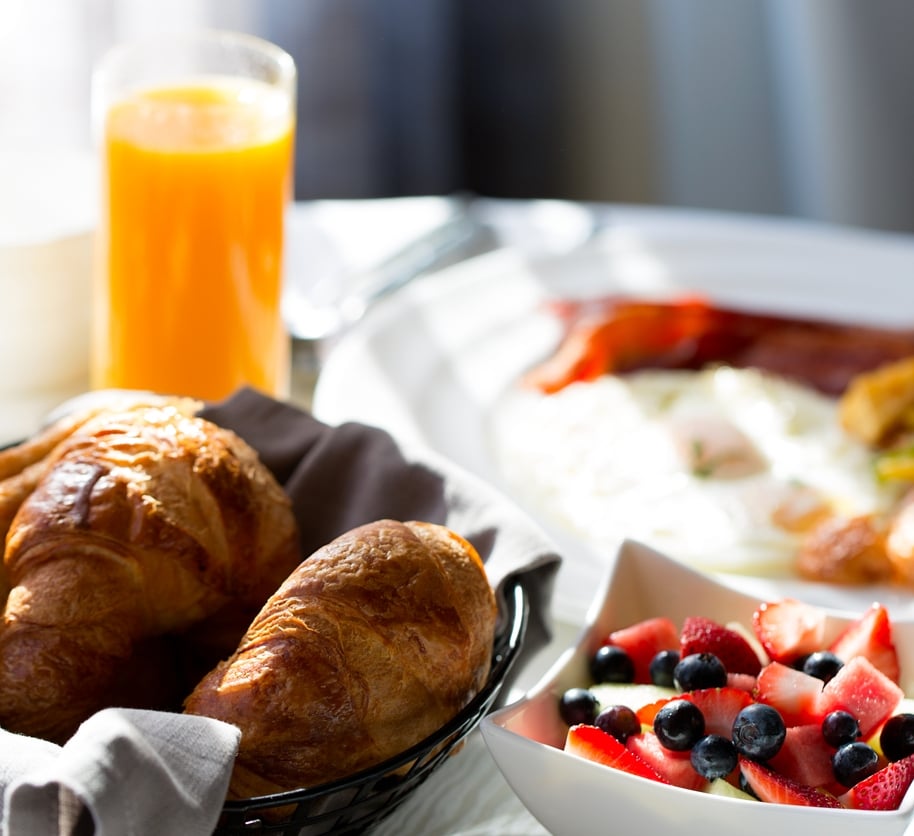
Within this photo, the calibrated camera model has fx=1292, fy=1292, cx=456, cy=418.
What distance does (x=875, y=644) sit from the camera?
0.83 metres

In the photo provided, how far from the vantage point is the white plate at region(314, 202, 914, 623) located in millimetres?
1404

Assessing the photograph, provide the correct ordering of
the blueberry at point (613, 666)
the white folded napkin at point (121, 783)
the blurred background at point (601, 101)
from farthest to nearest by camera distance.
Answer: the blurred background at point (601, 101), the blueberry at point (613, 666), the white folded napkin at point (121, 783)

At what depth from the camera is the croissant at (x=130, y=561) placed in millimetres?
741

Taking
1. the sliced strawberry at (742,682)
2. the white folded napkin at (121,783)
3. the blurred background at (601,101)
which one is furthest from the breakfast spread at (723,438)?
the blurred background at (601,101)

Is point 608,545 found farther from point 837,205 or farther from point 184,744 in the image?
point 837,205

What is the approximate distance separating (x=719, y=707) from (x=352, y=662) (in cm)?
22

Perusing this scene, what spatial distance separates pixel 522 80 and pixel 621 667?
2619 mm

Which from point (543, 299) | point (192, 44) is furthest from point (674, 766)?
point (543, 299)

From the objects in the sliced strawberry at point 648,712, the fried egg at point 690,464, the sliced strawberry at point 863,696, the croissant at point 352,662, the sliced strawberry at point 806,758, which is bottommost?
the fried egg at point 690,464

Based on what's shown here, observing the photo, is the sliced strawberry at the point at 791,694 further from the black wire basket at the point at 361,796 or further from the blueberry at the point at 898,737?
the black wire basket at the point at 361,796

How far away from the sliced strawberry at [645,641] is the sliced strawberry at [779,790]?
0.13 metres

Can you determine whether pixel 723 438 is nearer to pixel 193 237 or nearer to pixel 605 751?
pixel 193 237

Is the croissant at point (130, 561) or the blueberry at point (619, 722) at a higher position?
the croissant at point (130, 561)

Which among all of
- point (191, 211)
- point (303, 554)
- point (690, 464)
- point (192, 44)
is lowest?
point (690, 464)
